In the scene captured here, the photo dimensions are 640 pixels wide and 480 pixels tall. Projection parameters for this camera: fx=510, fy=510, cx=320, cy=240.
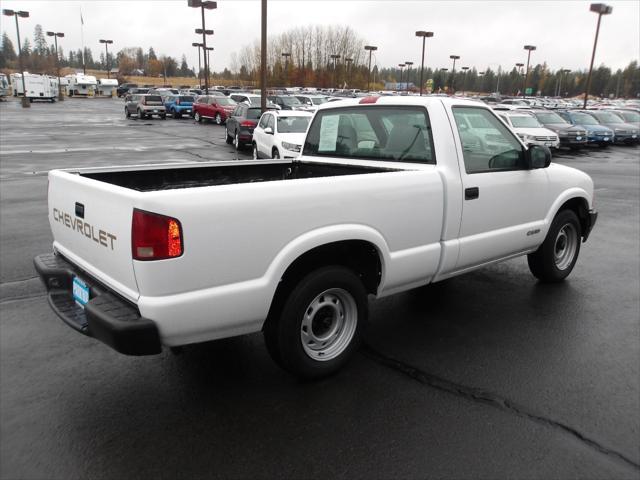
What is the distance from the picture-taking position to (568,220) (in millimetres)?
5434

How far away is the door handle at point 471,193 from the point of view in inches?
160

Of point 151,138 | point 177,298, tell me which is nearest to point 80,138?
point 151,138

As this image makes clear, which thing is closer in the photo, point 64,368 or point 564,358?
point 64,368

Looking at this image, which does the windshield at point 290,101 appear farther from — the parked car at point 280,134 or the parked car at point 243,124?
the parked car at point 280,134

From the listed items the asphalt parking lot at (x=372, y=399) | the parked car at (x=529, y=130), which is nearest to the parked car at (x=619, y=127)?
the parked car at (x=529, y=130)

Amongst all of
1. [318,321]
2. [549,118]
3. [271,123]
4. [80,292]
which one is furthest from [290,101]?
[80,292]

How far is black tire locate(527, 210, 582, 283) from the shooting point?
17.5 feet

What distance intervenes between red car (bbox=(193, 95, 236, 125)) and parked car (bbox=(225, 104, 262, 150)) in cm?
1110

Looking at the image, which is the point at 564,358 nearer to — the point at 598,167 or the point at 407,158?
the point at 407,158

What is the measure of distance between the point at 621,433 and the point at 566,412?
31cm


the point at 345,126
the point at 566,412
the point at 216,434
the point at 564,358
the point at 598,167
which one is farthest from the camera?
the point at 598,167

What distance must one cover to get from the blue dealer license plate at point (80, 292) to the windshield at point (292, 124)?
11.4 metres

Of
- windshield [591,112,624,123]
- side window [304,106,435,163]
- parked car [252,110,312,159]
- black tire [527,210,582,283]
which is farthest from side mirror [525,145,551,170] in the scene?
windshield [591,112,624,123]

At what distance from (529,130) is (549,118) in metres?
5.06
